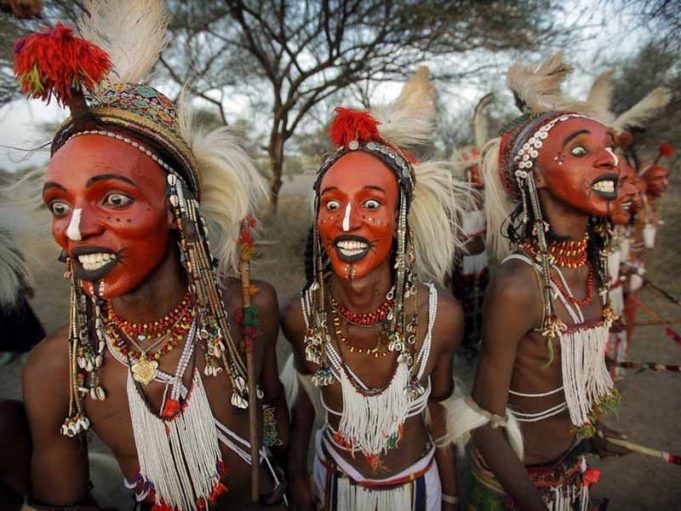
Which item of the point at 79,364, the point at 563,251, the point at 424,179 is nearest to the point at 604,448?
the point at 563,251

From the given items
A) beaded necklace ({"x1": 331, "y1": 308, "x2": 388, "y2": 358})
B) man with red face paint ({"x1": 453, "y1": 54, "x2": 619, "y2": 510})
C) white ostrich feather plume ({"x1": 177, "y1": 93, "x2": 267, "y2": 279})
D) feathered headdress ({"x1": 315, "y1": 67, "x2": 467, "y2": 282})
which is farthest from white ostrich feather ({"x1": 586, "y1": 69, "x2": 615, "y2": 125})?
white ostrich feather plume ({"x1": 177, "y1": 93, "x2": 267, "y2": 279})

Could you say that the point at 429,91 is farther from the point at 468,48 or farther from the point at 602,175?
the point at 468,48

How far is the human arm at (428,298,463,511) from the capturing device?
2080 mm

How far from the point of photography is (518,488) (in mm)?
2016

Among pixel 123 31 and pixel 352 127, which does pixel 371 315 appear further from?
pixel 123 31

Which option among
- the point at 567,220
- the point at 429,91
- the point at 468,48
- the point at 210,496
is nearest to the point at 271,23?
the point at 468,48

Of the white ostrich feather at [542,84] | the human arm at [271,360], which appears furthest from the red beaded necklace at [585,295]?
the human arm at [271,360]

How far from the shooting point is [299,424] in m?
2.29

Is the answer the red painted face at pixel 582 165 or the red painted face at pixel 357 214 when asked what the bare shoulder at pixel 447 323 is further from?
the red painted face at pixel 582 165

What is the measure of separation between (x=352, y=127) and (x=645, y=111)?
3.73 metres

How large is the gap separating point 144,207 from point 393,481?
1.66 m

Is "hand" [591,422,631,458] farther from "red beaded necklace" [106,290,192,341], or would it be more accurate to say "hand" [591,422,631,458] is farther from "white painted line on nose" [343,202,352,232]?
"red beaded necklace" [106,290,192,341]

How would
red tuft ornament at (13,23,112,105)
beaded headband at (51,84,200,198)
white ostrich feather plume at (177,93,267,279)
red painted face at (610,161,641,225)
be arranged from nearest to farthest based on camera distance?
red tuft ornament at (13,23,112,105), beaded headband at (51,84,200,198), white ostrich feather plume at (177,93,267,279), red painted face at (610,161,641,225)

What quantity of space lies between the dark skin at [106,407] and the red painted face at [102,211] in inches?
6.6
